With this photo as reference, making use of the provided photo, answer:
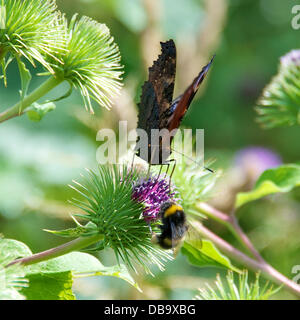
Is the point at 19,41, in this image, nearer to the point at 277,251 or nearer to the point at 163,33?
the point at 277,251

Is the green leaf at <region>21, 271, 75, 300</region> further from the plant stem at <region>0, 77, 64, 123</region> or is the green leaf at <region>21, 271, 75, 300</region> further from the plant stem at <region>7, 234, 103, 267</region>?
the plant stem at <region>0, 77, 64, 123</region>

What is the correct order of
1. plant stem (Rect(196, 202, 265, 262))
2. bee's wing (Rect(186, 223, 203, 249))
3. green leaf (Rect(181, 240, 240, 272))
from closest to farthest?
bee's wing (Rect(186, 223, 203, 249)) → green leaf (Rect(181, 240, 240, 272)) → plant stem (Rect(196, 202, 265, 262))

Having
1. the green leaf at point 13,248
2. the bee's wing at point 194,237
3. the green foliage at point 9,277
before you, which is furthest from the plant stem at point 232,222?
the green foliage at point 9,277

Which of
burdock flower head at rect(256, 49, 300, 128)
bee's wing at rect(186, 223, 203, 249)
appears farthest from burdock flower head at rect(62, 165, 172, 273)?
burdock flower head at rect(256, 49, 300, 128)

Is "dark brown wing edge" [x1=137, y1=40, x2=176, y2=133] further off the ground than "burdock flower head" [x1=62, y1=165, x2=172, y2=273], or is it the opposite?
"dark brown wing edge" [x1=137, y1=40, x2=176, y2=133]
